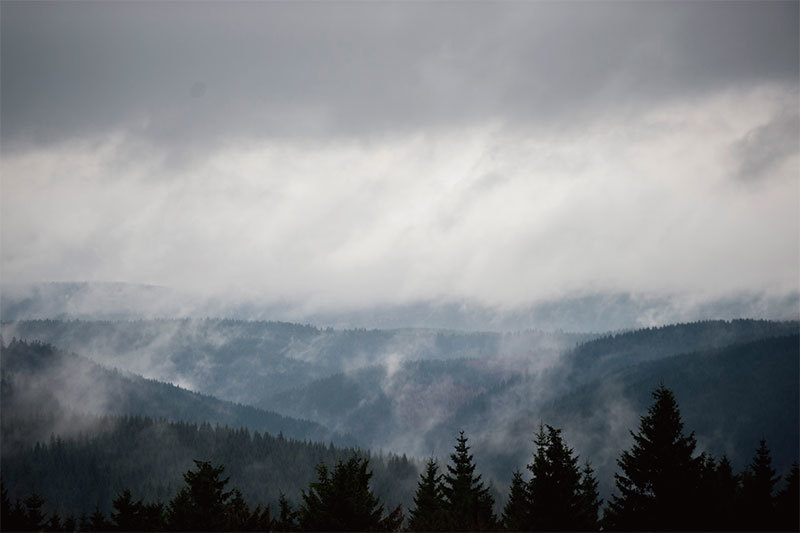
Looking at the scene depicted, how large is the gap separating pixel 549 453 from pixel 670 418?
20.5 ft

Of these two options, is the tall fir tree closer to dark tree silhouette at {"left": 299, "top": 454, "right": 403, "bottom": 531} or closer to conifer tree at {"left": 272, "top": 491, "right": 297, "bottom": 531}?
dark tree silhouette at {"left": 299, "top": 454, "right": 403, "bottom": 531}

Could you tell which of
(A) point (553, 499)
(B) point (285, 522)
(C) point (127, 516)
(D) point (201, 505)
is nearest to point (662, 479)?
(A) point (553, 499)

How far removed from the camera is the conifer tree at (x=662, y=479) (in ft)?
96.2

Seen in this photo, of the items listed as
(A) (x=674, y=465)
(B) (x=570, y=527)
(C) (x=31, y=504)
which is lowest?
(C) (x=31, y=504)

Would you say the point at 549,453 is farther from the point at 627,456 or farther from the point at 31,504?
the point at 31,504

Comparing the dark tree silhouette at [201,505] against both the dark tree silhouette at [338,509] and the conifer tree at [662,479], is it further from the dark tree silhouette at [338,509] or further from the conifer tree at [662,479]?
the conifer tree at [662,479]

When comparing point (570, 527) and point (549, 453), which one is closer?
point (570, 527)

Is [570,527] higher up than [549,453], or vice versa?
[549,453]

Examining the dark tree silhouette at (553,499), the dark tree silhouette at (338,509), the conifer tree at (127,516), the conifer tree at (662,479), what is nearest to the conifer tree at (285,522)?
the dark tree silhouette at (338,509)

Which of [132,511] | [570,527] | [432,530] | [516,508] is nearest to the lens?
[432,530]

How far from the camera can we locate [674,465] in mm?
30578

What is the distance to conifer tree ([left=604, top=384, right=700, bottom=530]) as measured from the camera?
29328 millimetres

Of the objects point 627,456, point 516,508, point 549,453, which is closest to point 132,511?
point 549,453

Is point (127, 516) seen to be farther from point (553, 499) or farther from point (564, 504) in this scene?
point (564, 504)
